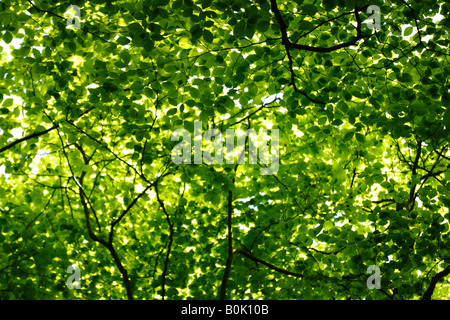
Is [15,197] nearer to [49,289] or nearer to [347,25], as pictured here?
[49,289]

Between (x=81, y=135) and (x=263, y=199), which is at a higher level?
(x=81, y=135)

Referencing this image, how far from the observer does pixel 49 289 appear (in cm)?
690

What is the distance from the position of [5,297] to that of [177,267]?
2.78 m

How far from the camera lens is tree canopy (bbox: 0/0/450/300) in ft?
14.7

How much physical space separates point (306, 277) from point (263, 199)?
1.71m

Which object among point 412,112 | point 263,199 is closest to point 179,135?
point 263,199

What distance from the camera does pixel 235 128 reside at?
604cm

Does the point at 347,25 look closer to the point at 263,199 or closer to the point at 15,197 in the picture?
the point at 263,199

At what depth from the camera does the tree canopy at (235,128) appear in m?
4.48

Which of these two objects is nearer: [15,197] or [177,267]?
[177,267]
